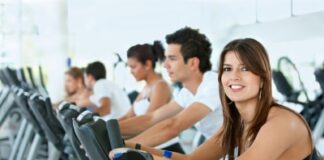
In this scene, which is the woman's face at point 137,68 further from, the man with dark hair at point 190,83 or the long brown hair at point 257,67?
the long brown hair at point 257,67

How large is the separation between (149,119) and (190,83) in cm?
35

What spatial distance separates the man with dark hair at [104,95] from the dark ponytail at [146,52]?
712 mm

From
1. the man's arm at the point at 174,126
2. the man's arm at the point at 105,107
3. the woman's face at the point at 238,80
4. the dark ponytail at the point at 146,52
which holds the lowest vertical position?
the man's arm at the point at 105,107

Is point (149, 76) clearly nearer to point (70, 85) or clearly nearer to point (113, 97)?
point (113, 97)

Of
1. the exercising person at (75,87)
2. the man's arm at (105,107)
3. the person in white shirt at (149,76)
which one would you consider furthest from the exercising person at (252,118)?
the exercising person at (75,87)

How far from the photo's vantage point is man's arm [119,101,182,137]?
115 inches

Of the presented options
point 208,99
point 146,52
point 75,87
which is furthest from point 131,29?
point 75,87

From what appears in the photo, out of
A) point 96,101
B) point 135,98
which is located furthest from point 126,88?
point 96,101

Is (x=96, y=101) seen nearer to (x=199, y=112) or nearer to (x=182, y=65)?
(x=182, y=65)

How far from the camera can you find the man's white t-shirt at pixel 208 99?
269 centimetres

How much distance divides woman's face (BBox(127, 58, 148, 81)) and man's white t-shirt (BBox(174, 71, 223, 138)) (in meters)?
0.52

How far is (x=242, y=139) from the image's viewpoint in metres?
2.01

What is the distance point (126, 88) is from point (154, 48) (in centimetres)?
79

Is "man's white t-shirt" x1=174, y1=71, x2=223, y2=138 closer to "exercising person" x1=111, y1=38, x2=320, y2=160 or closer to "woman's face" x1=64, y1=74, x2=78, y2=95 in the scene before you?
"exercising person" x1=111, y1=38, x2=320, y2=160
